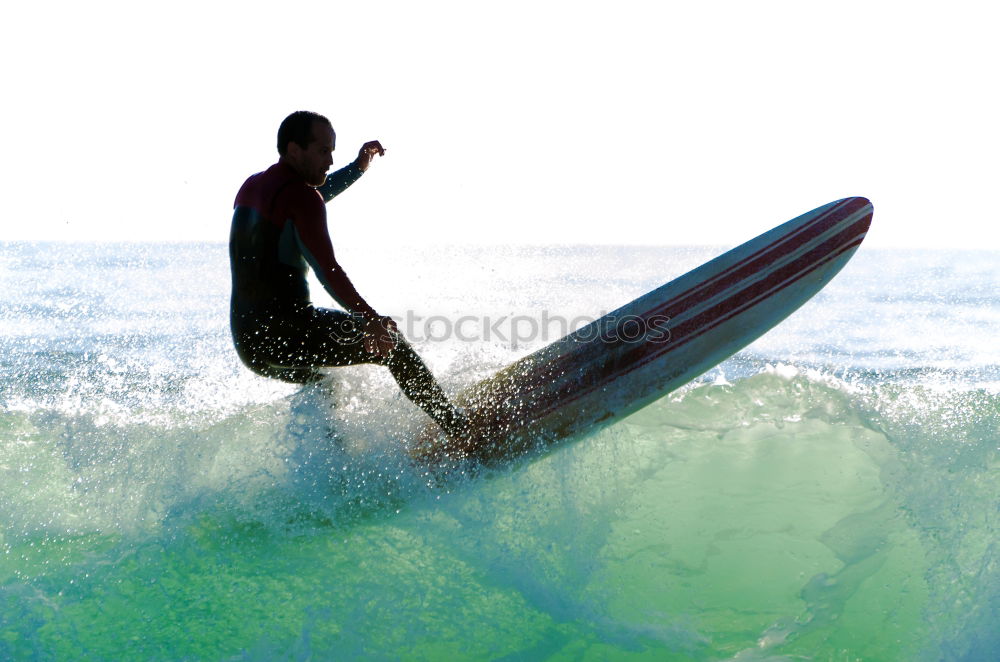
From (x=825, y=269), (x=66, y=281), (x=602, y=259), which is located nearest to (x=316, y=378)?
(x=825, y=269)

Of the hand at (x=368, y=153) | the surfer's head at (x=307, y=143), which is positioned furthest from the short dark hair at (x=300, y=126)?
the hand at (x=368, y=153)

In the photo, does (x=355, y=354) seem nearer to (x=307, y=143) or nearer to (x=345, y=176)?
(x=307, y=143)

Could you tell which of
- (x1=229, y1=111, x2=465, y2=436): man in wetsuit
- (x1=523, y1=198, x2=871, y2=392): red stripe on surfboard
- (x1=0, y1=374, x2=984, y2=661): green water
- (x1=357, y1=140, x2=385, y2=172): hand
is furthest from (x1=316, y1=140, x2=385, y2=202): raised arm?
(x1=523, y1=198, x2=871, y2=392): red stripe on surfboard

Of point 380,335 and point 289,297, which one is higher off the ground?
point 289,297

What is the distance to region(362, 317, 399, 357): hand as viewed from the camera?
3303 mm

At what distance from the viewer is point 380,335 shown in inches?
133

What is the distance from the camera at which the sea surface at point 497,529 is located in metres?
3.27

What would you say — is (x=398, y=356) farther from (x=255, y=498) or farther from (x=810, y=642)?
(x=810, y=642)

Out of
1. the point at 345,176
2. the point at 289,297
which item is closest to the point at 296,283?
the point at 289,297

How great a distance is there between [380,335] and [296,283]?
1.62ft

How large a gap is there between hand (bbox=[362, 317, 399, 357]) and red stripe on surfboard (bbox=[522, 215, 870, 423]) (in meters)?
0.95

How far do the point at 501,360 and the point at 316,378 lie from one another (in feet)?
3.72

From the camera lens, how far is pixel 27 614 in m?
3.29

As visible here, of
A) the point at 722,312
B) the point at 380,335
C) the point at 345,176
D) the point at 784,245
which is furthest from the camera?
the point at 784,245
